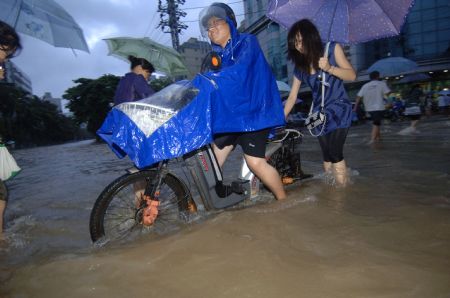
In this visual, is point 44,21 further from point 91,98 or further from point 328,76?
point 91,98

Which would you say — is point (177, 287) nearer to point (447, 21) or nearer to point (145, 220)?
point (145, 220)

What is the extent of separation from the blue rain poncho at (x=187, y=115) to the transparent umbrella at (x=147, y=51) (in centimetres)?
174

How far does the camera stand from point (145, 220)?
2.48m

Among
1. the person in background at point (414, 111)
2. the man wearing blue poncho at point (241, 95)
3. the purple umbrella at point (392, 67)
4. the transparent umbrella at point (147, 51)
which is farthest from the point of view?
the purple umbrella at point (392, 67)

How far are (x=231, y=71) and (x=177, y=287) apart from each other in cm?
149

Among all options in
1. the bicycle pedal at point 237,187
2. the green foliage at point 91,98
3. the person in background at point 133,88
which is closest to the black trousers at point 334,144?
the bicycle pedal at point 237,187

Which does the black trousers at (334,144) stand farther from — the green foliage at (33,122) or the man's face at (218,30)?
the green foliage at (33,122)

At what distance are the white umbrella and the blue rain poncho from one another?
5.92 ft

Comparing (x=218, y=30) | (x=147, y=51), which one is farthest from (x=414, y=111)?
(x=218, y=30)

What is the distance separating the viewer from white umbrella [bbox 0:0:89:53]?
3.18 m

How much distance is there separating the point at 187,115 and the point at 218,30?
2.89ft

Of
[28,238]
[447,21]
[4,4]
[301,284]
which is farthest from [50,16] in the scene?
[447,21]

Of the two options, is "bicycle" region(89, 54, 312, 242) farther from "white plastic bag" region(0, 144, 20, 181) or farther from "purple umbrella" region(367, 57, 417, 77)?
"purple umbrella" region(367, 57, 417, 77)

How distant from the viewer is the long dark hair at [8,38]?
8.73 feet
